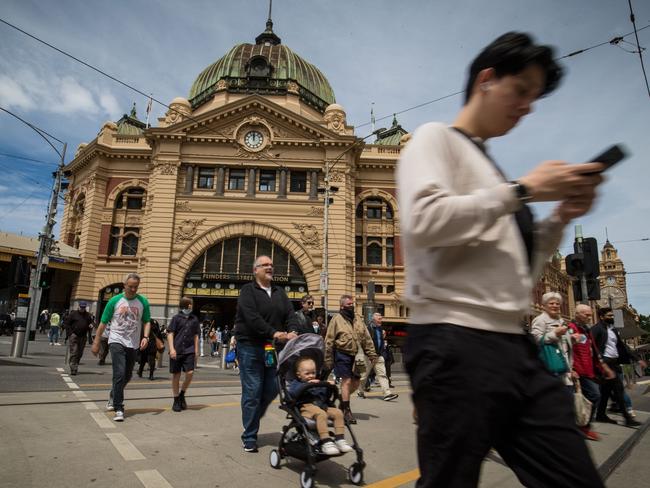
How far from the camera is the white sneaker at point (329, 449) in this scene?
12.7ft

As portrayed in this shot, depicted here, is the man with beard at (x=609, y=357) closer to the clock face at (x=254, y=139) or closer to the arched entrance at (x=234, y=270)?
the arched entrance at (x=234, y=270)

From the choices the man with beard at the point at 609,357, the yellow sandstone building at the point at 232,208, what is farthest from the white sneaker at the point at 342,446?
the yellow sandstone building at the point at 232,208

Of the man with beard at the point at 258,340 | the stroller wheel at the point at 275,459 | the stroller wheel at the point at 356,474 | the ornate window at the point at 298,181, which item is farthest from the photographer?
the ornate window at the point at 298,181

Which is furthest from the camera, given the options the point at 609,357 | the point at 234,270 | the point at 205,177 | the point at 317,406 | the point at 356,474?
the point at 205,177

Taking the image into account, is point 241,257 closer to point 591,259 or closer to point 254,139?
point 254,139

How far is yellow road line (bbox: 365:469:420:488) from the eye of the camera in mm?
3808

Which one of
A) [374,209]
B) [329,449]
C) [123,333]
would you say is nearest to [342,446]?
[329,449]

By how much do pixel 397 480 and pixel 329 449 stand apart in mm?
666

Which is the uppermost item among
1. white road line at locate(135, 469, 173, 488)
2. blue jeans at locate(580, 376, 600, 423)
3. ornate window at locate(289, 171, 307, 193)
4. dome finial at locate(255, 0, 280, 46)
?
dome finial at locate(255, 0, 280, 46)

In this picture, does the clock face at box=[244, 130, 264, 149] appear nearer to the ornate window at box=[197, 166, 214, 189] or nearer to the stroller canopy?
the ornate window at box=[197, 166, 214, 189]

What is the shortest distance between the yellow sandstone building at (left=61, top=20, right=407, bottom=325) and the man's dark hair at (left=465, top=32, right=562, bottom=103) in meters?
28.0

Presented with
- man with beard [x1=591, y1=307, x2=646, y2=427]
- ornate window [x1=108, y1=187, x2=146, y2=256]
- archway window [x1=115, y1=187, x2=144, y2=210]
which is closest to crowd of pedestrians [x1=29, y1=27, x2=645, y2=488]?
man with beard [x1=591, y1=307, x2=646, y2=427]

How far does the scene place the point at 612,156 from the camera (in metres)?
1.49

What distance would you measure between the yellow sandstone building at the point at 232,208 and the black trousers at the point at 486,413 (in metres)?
28.1
